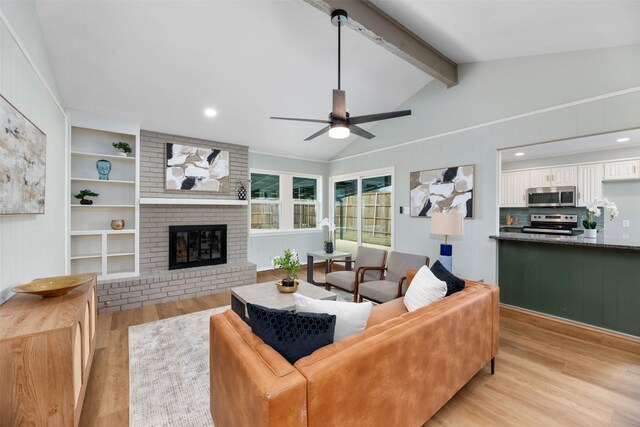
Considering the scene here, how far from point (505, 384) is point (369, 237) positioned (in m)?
3.57

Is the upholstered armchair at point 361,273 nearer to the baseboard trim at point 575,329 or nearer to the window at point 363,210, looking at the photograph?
the window at point 363,210

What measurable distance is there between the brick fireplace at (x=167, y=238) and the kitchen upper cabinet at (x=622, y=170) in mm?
6180

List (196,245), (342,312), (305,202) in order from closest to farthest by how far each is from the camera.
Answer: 1. (342,312)
2. (196,245)
3. (305,202)

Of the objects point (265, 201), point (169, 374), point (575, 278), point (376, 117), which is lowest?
point (169, 374)

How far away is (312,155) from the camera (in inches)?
242

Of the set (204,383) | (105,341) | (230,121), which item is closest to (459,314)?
(204,383)

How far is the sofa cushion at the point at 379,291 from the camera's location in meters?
3.12

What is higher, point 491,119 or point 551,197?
point 491,119

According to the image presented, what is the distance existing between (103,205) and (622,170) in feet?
25.6

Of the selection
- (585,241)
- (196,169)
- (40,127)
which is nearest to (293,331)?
(40,127)

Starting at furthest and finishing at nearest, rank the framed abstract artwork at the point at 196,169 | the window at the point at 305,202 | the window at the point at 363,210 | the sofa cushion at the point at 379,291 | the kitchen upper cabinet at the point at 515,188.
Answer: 1. the window at the point at 305,202
2. the kitchen upper cabinet at the point at 515,188
3. the window at the point at 363,210
4. the framed abstract artwork at the point at 196,169
5. the sofa cushion at the point at 379,291

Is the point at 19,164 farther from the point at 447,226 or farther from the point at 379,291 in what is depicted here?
the point at 447,226

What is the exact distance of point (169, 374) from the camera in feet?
Result: 7.52

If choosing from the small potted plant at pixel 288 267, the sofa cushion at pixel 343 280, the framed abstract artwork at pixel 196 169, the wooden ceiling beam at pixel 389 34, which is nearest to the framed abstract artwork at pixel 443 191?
the wooden ceiling beam at pixel 389 34
